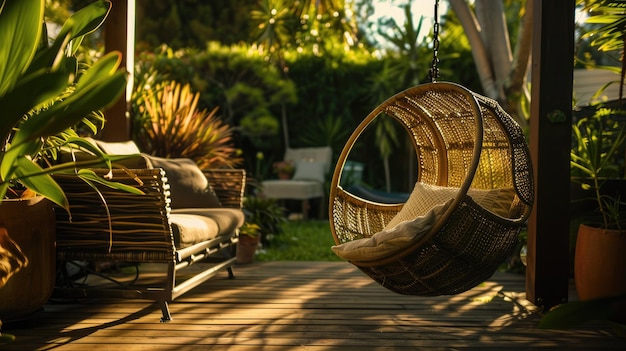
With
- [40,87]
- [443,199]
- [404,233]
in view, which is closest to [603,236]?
[443,199]

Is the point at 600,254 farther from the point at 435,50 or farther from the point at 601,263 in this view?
the point at 435,50

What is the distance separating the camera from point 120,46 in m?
3.80

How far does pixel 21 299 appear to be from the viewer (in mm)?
2525

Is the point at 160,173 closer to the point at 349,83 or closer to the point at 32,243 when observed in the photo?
the point at 32,243

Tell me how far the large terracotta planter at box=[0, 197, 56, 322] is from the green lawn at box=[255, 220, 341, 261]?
92.4 inches

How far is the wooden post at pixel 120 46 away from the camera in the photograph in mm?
3793

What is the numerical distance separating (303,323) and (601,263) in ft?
4.75

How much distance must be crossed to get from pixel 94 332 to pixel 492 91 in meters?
4.02

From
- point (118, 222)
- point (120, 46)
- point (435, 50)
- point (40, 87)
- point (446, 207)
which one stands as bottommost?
point (118, 222)

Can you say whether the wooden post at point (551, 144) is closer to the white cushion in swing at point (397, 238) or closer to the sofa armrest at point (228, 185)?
the white cushion in swing at point (397, 238)

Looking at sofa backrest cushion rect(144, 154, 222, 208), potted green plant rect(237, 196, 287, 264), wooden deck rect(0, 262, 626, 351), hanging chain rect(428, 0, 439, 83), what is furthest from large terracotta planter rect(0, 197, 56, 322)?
potted green plant rect(237, 196, 287, 264)

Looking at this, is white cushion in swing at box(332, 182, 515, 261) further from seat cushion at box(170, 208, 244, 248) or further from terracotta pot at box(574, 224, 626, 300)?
seat cushion at box(170, 208, 244, 248)

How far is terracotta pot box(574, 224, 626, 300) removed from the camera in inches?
112

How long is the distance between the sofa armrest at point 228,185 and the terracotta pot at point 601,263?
2.16 m
